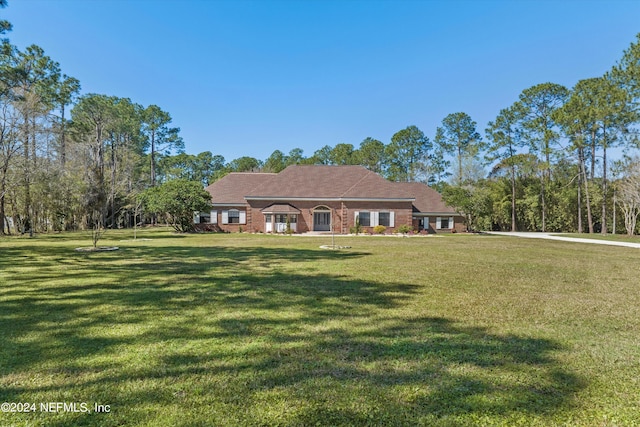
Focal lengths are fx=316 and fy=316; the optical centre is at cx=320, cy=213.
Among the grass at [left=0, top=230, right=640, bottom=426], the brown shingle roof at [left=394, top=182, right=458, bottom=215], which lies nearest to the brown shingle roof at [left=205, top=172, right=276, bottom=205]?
the brown shingle roof at [left=394, top=182, right=458, bottom=215]

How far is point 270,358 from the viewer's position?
126 inches

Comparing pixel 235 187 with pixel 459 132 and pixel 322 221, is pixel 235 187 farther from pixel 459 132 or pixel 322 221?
pixel 459 132

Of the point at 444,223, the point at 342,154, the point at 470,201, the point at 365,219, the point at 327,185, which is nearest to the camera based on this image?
the point at 365,219

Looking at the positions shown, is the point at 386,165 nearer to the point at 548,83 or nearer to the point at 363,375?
the point at 548,83

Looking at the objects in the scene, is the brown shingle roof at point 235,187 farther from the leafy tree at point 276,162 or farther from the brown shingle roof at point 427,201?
the leafy tree at point 276,162

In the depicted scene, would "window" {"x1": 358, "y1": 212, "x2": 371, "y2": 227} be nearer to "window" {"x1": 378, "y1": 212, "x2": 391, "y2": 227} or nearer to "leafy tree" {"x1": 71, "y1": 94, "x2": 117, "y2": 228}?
"window" {"x1": 378, "y1": 212, "x2": 391, "y2": 227}

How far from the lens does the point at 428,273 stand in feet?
26.7

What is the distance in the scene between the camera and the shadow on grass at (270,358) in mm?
2439

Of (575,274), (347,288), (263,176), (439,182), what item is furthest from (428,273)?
(439,182)

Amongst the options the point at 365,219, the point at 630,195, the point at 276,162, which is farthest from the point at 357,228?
the point at 276,162

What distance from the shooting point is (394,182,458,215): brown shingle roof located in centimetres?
3062

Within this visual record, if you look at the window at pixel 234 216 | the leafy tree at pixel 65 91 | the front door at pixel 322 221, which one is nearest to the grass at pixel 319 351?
the front door at pixel 322 221

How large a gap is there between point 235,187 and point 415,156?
1179 inches

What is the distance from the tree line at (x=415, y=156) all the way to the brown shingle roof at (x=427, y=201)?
6.67 ft
